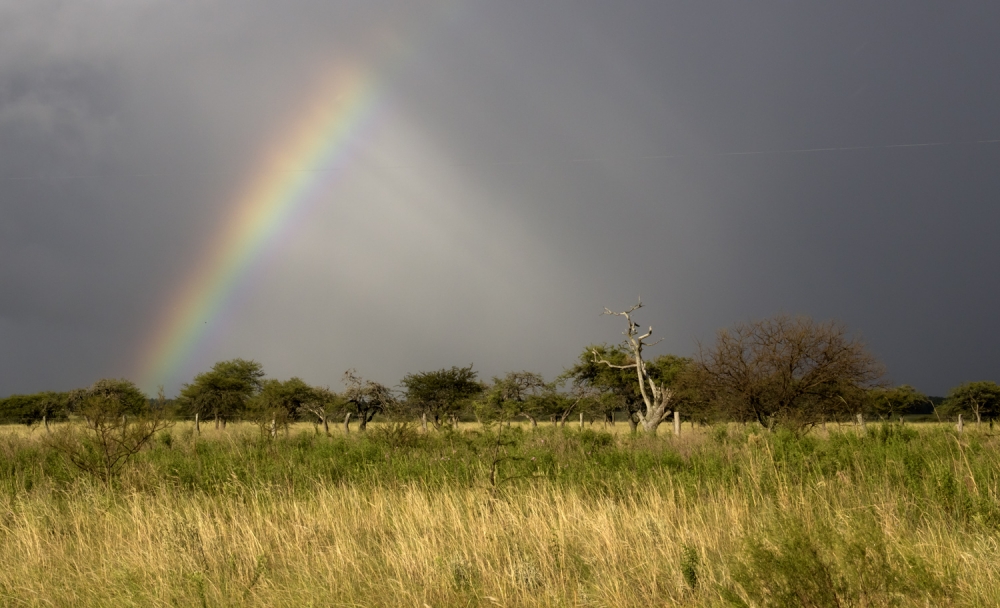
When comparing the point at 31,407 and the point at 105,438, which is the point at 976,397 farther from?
the point at 31,407

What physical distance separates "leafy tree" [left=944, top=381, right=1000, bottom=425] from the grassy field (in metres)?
52.9

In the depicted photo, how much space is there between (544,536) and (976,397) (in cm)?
6467

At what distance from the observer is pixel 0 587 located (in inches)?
209

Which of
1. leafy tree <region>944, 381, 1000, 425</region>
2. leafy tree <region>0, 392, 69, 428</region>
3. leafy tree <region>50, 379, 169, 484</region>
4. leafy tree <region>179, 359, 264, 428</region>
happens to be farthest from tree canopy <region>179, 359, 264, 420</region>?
leafy tree <region>944, 381, 1000, 425</region>

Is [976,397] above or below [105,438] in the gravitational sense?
above

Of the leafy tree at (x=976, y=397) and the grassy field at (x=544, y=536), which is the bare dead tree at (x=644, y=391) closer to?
the grassy field at (x=544, y=536)

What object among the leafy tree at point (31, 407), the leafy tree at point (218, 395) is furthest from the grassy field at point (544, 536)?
the leafy tree at point (31, 407)

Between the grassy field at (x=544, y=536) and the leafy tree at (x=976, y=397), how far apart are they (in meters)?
52.9

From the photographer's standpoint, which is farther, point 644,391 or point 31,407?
point 31,407

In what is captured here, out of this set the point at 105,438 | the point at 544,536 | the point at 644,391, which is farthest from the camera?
the point at 644,391

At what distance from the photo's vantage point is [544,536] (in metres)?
5.82

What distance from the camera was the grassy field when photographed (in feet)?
12.5

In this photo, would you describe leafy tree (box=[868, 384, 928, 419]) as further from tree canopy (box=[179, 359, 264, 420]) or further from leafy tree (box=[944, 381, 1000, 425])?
tree canopy (box=[179, 359, 264, 420])

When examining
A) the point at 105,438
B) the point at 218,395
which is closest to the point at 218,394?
the point at 218,395
